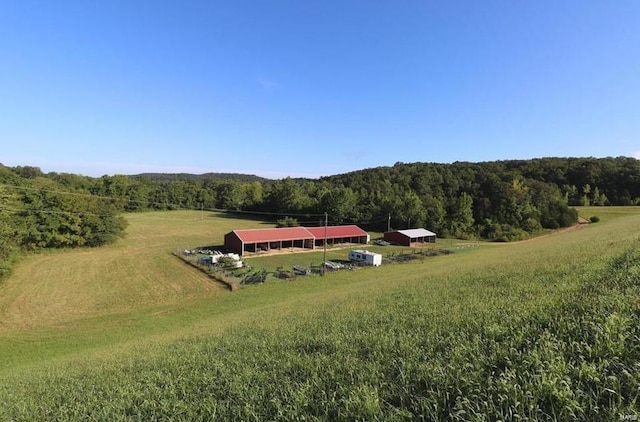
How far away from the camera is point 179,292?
29562 mm

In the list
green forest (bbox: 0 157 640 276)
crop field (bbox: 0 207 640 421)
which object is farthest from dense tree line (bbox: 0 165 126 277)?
crop field (bbox: 0 207 640 421)

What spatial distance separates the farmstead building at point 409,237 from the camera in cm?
6037

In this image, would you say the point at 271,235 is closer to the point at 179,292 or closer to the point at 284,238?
the point at 284,238

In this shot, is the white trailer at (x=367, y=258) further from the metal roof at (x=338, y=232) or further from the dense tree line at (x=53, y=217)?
the dense tree line at (x=53, y=217)

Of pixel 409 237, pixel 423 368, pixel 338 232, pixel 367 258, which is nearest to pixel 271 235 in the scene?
pixel 338 232

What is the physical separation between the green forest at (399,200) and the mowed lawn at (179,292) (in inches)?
217

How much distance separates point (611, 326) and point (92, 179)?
118m

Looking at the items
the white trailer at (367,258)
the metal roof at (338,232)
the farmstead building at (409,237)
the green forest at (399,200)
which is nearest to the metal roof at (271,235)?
the metal roof at (338,232)

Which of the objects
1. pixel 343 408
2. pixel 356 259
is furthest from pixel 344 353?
pixel 356 259

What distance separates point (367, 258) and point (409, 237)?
65.0 ft

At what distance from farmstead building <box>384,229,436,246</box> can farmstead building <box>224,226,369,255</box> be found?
16.4 ft

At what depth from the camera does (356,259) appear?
44.7 meters

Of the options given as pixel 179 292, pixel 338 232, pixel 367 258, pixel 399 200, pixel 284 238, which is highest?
pixel 399 200

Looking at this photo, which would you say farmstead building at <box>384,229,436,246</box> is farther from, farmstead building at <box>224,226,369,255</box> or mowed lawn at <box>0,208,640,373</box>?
mowed lawn at <box>0,208,640,373</box>
